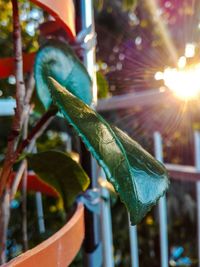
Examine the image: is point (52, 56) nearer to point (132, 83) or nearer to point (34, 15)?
point (34, 15)

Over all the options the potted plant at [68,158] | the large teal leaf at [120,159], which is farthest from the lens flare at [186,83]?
the large teal leaf at [120,159]

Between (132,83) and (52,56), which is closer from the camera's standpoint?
(52,56)

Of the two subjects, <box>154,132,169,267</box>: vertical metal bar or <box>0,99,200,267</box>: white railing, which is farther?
<box>154,132,169,267</box>: vertical metal bar

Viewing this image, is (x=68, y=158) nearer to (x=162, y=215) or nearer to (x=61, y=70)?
(x=61, y=70)

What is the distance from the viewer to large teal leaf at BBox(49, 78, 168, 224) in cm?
36

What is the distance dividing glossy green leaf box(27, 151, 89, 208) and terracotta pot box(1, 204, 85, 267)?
2.1 inches

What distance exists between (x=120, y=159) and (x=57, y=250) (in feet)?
0.74

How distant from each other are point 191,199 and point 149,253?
0.60 meters

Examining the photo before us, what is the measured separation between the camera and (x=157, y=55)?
2.97 m

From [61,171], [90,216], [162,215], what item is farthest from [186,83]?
[61,171]

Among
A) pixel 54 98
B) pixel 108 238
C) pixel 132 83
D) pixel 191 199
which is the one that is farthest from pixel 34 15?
pixel 191 199

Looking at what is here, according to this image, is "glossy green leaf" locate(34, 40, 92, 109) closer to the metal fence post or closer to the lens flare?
the metal fence post

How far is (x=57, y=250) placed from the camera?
54 centimetres

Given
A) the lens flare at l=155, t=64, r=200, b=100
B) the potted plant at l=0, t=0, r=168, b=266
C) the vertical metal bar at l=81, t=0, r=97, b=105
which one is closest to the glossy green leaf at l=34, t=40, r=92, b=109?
the potted plant at l=0, t=0, r=168, b=266
